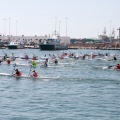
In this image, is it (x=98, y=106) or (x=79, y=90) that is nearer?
(x=98, y=106)

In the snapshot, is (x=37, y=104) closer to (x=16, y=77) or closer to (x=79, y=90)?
(x=79, y=90)

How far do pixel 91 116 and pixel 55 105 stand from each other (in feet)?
14.1

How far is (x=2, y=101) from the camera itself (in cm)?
3484

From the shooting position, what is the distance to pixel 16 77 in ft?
172

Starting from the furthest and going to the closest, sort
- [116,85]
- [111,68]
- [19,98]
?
[111,68] → [116,85] → [19,98]

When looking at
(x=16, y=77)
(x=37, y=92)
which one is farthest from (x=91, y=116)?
(x=16, y=77)

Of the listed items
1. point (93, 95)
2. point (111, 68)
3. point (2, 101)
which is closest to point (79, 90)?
point (93, 95)

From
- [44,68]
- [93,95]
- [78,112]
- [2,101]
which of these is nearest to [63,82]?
[93,95]

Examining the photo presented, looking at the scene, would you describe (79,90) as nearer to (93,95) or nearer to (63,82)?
(93,95)

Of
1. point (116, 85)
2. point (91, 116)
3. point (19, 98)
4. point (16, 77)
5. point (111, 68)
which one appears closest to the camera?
point (91, 116)

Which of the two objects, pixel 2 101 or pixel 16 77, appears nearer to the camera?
pixel 2 101

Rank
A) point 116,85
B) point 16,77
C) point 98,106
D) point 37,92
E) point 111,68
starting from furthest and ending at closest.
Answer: point 111,68 → point 16,77 → point 116,85 → point 37,92 → point 98,106

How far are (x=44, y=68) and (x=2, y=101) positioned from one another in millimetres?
36144

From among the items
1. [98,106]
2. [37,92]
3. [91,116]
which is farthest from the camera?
[37,92]
